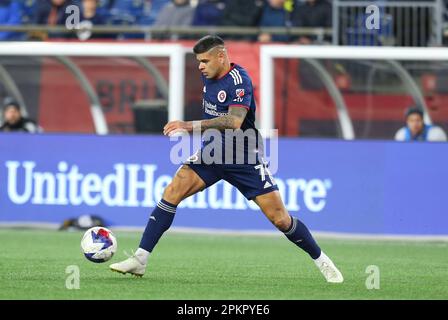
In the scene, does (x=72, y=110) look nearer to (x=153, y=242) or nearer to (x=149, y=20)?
(x=149, y=20)

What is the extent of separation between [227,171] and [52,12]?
10.7 meters

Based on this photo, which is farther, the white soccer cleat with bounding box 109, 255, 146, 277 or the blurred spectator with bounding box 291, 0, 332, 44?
the blurred spectator with bounding box 291, 0, 332, 44

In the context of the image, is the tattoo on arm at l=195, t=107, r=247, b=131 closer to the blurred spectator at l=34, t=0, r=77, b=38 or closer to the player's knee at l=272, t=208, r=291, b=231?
the player's knee at l=272, t=208, r=291, b=231

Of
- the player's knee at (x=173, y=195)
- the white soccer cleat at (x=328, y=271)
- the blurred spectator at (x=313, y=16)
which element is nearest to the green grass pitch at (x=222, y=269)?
the white soccer cleat at (x=328, y=271)

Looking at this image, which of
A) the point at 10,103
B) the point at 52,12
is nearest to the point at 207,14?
the point at 52,12

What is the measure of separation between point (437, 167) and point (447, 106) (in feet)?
6.03

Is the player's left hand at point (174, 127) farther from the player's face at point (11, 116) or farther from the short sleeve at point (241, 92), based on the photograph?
the player's face at point (11, 116)

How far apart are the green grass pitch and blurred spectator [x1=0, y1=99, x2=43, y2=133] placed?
179cm

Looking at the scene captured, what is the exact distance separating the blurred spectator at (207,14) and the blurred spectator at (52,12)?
7.29 ft

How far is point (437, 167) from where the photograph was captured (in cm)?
1597

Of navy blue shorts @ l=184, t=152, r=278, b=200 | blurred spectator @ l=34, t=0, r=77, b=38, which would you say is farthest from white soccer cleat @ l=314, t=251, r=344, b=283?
blurred spectator @ l=34, t=0, r=77, b=38

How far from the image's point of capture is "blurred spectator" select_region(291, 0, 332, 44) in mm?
19016

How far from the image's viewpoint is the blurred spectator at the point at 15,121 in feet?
57.0

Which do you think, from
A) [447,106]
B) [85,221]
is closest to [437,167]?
[447,106]
